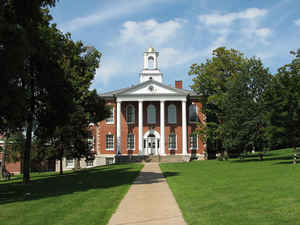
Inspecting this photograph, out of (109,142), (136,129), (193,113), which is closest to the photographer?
(136,129)

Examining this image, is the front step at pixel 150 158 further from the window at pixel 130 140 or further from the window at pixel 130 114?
the window at pixel 130 114

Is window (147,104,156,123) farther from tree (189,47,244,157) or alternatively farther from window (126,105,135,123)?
tree (189,47,244,157)

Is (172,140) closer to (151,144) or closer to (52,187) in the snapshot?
(151,144)

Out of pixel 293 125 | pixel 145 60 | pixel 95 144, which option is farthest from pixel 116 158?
pixel 293 125

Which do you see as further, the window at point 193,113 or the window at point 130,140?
the window at point 193,113

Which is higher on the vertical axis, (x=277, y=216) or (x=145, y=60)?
(x=145, y=60)

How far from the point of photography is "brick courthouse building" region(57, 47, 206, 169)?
47.7 metres

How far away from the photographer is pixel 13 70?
13594 millimetres

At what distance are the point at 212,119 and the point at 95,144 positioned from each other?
52.3 ft

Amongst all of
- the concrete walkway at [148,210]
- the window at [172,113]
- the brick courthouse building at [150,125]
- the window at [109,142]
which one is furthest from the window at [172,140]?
the concrete walkway at [148,210]

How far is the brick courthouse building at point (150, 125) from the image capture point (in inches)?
1877

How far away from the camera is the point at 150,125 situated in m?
49.7

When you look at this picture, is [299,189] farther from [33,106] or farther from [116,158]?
[116,158]

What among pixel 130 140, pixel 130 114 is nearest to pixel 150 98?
pixel 130 114
